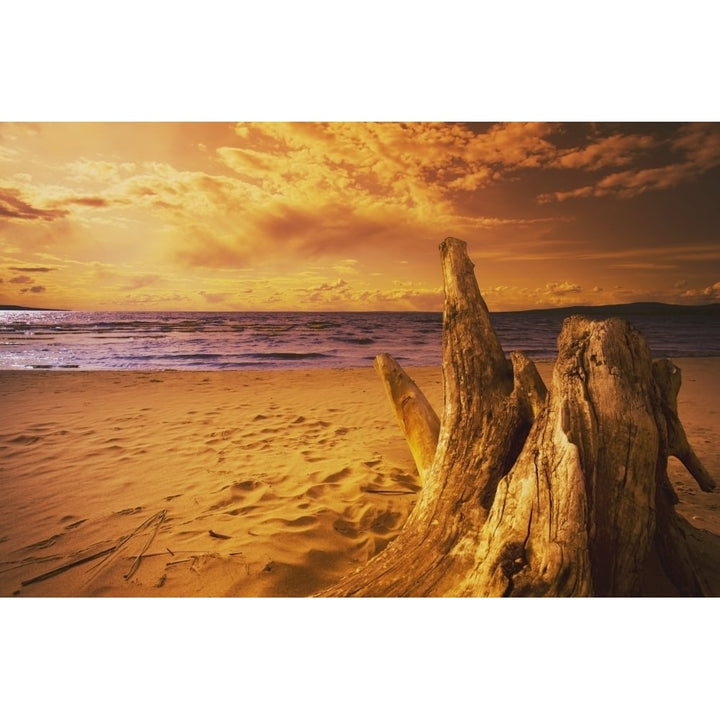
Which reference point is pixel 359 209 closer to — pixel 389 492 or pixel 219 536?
pixel 389 492

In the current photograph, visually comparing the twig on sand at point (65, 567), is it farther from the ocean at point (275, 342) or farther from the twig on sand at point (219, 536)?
the ocean at point (275, 342)

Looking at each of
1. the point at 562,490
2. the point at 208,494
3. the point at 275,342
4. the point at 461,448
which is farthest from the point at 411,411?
the point at 275,342

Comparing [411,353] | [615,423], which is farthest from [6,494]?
[411,353]

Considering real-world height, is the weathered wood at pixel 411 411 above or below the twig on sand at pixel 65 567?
above

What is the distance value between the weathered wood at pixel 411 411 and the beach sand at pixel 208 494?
429mm

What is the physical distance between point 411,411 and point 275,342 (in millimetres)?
12428

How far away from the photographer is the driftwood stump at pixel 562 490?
161cm

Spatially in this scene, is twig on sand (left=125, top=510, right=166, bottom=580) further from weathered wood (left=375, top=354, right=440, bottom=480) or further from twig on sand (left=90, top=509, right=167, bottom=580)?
weathered wood (left=375, top=354, right=440, bottom=480)

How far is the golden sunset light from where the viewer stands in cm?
453

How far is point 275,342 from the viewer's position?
1494 cm

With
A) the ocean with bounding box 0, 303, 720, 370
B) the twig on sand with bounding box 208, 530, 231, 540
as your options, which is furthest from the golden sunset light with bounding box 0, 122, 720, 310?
the twig on sand with bounding box 208, 530, 231, 540

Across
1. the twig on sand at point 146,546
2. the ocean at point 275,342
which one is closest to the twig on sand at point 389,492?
the twig on sand at point 146,546

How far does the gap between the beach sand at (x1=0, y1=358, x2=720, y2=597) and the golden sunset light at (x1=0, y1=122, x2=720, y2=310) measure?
2308 millimetres
